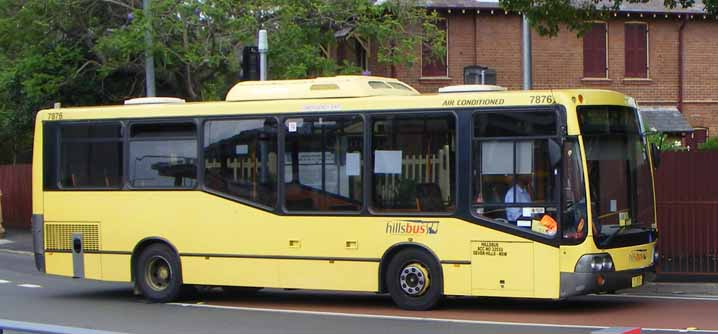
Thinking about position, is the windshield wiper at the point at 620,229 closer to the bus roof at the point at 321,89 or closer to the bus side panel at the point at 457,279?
the bus side panel at the point at 457,279

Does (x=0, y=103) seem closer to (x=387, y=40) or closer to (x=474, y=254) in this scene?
(x=387, y=40)

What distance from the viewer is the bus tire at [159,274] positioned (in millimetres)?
15320

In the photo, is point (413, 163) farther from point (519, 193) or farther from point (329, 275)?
point (329, 275)

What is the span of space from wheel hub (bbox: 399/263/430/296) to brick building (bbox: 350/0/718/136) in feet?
55.3

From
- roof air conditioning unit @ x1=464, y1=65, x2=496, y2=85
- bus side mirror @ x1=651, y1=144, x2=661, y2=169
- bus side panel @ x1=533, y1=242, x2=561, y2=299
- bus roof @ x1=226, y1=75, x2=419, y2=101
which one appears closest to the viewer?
bus side panel @ x1=533, y1=242, x2=561, y2=299

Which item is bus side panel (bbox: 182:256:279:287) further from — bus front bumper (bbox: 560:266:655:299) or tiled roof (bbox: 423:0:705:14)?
tiled roof (bbox: 423:0:705:14)

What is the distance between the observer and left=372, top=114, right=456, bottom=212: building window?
1348cm

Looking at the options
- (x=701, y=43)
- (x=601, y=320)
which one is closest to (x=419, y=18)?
(x=701, y=43)

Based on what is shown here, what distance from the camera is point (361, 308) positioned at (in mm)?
14438

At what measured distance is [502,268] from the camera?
1302 cm

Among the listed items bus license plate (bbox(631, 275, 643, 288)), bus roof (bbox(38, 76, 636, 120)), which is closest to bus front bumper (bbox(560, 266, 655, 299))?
bus license plate (bbox(631, 275, 643, 288))

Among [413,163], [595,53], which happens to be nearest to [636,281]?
[413,163]

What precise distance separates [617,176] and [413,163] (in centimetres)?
257

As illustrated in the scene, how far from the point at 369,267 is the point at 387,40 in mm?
13769
